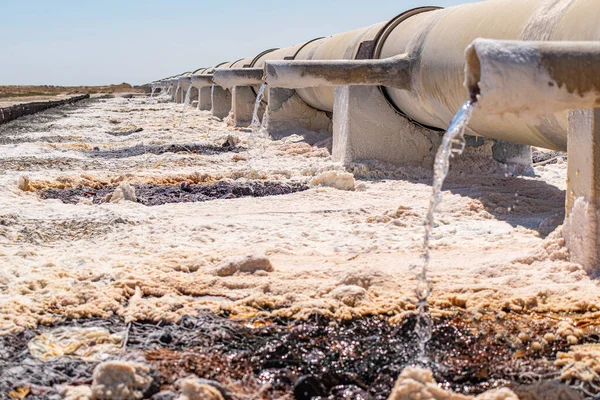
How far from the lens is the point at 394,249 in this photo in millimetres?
4734

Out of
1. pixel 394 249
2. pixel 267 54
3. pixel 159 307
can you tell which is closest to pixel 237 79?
pixel 267 54

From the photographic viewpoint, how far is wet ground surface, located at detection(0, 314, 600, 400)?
2.80m

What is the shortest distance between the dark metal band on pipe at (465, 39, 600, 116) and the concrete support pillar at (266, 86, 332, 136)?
9308mm

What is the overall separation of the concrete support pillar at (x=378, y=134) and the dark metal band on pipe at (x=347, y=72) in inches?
10.2

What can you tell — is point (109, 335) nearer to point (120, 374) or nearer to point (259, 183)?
point (120, 374)

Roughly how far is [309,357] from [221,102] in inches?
601

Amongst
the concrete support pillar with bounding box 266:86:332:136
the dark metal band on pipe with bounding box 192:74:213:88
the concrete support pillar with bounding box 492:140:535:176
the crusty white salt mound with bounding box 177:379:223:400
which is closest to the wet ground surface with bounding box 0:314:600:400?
the crusty white salt mound with bounding box 177:379:223:400

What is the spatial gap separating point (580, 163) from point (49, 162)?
6.68m

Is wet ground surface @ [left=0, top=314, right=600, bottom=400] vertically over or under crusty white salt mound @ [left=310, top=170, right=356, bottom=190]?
under

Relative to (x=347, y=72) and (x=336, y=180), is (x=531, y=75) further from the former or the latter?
Answer: (x=347, y=72)

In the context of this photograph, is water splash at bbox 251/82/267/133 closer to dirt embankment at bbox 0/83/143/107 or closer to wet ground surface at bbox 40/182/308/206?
wet ground surface at bbox 40/182/308/206

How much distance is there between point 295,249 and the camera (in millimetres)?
4746

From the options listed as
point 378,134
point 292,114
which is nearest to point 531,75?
point 378,134

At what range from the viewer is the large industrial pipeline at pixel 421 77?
16.7 feet
